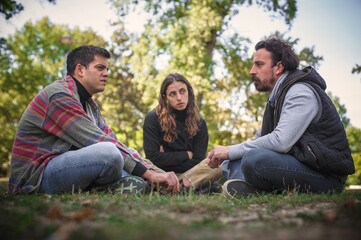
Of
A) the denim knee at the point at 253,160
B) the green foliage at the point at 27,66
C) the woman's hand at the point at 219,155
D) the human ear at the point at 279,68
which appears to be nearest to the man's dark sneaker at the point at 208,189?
the woman's hand at the point at 219,155

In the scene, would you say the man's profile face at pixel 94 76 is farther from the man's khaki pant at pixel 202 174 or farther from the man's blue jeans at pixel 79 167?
the man's khaki pant at pixel 202 174

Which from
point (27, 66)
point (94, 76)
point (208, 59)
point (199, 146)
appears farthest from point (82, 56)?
point (27, 66)

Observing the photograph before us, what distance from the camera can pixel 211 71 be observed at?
43.4 feet

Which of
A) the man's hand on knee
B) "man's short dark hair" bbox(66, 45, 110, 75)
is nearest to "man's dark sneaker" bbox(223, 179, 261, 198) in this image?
the man's hand on knee

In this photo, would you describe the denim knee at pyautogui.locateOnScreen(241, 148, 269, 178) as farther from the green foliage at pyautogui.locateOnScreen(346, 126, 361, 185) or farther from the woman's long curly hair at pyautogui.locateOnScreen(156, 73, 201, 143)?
the green foliage at pyautogui.locateOnScreen(346, 126, 361, 185)

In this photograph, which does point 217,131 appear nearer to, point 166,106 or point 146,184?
point 166,106

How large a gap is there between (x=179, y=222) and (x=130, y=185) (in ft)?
6.05

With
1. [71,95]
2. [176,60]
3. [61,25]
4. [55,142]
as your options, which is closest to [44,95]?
[71,95]

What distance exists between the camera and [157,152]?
→ 184 inches

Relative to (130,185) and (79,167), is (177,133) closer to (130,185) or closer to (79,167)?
(130,185)

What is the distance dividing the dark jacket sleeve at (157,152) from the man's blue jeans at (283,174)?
1.58 meters

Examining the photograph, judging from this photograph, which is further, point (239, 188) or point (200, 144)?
point (200, 144)

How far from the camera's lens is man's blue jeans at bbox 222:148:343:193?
302cm

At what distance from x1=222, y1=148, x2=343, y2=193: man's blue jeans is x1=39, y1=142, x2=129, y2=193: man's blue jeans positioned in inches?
59.8
